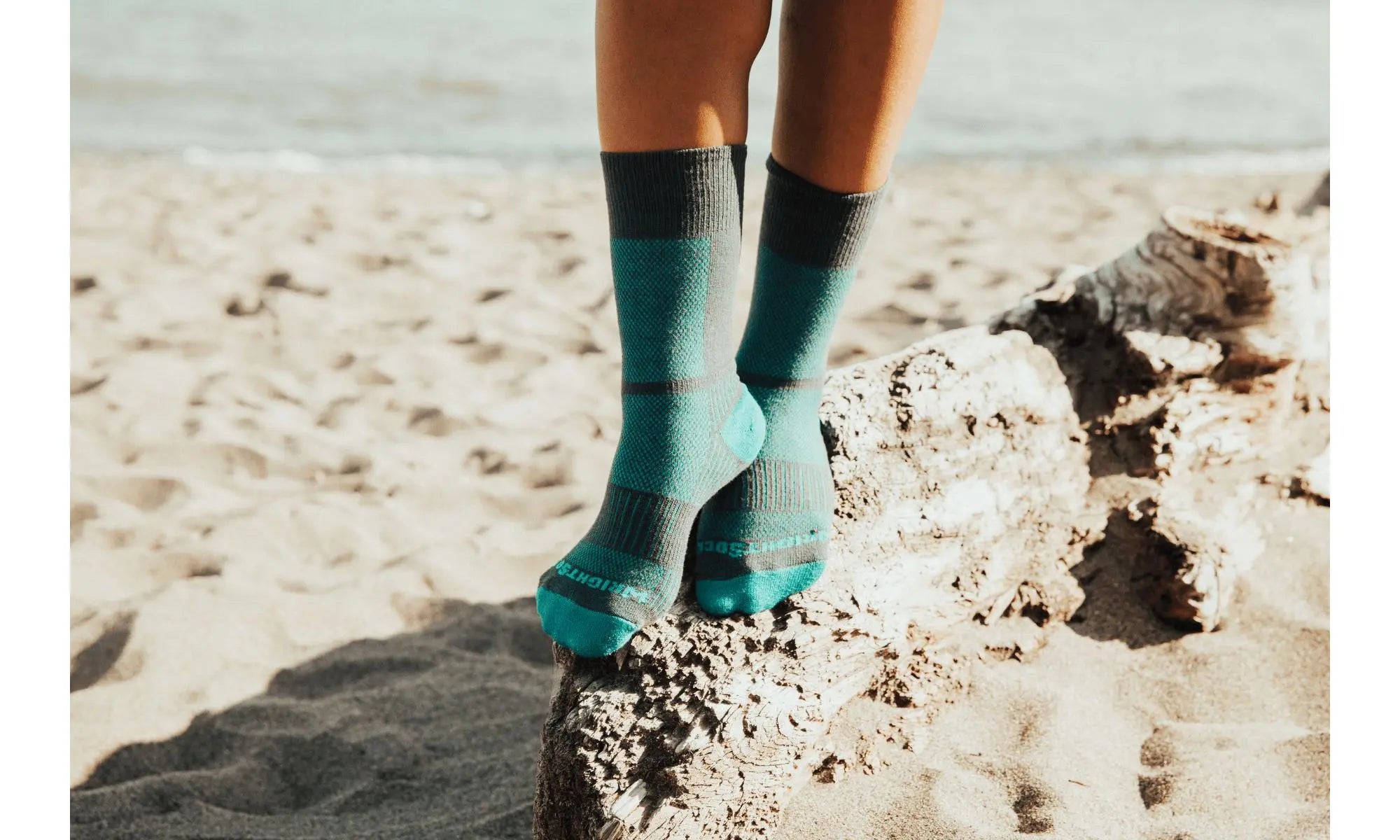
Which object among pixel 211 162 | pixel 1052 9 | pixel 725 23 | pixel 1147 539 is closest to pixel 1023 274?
pixel 1147 539

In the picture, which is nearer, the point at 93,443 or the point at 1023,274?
the point at 93,443

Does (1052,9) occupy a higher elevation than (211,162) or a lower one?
higher

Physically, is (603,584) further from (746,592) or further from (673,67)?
(673,67)

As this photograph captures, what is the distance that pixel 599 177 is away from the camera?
609 centimetres

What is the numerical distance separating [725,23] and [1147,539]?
1134mm

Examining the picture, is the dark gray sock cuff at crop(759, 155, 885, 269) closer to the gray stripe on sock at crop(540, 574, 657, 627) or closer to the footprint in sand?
the gray stripe on sock at crop(540, 574, 657, 627)

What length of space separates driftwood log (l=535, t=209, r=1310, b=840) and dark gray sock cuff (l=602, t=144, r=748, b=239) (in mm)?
455

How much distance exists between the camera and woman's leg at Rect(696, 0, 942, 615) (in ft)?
4.29

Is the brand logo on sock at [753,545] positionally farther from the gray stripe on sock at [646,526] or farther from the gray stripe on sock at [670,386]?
the gray stripe on sock at [670,386]

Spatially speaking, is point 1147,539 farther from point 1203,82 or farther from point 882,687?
point 1203,82

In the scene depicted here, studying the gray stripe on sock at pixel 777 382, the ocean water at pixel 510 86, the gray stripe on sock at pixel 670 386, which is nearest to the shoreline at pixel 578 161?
the ocean water at pixel 510 86

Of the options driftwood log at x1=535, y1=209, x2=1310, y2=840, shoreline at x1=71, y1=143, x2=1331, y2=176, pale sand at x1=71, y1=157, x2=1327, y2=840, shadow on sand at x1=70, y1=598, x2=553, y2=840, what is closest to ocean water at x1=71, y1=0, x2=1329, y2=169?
shoreline at x1=71, y1=143, x2=1331, y2=176

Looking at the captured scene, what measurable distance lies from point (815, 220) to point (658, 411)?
1.02 feet

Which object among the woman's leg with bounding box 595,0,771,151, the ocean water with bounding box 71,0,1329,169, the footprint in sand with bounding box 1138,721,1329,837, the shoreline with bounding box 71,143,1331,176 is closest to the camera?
the woman's leg with bounding box 595,0,771,151
